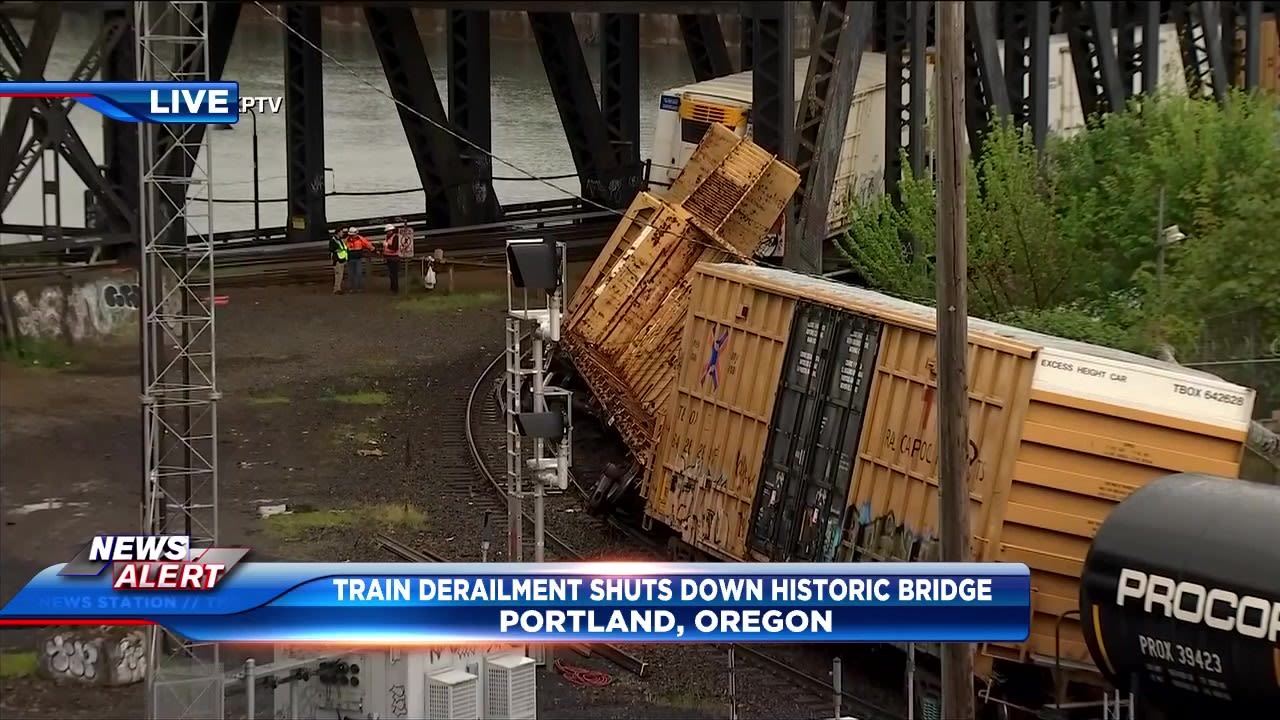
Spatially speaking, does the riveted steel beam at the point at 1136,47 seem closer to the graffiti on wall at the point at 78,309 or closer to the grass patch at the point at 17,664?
the graffiti on wall at the point at 78,309

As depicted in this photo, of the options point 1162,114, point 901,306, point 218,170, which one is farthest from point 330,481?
point 218,170

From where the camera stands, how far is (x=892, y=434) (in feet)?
47.5

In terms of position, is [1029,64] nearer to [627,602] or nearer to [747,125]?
[747,125]

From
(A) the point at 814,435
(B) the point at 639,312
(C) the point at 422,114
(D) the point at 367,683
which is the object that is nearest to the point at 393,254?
→ (C) the point at 422,114

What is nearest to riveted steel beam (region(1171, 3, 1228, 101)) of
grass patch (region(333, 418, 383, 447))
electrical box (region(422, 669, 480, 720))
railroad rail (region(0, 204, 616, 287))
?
railroad rail (region(0, 204, 616, 287))

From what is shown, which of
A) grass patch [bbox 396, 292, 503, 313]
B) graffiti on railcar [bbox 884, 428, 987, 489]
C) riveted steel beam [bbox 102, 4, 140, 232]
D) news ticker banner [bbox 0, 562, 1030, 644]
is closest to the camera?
news ticker banner [bbox 0, 562, 1030, 644]

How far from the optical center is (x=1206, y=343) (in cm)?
1911

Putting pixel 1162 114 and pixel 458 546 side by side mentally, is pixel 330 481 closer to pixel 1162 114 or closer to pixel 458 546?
pixel 458 546

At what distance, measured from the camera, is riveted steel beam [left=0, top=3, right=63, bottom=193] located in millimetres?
23047

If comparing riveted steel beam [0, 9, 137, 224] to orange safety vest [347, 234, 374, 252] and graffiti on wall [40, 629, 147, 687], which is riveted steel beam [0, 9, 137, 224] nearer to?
orange safety vest [347, 234, 374, 252]

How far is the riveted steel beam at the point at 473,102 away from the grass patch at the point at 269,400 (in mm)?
12047

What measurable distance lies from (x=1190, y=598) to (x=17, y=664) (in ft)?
38.0

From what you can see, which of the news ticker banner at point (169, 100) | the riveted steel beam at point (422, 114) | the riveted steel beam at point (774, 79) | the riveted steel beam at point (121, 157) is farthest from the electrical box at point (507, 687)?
the riveted steel beam at point (422, 114)

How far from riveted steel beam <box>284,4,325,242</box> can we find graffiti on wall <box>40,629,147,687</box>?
20.3 metres
